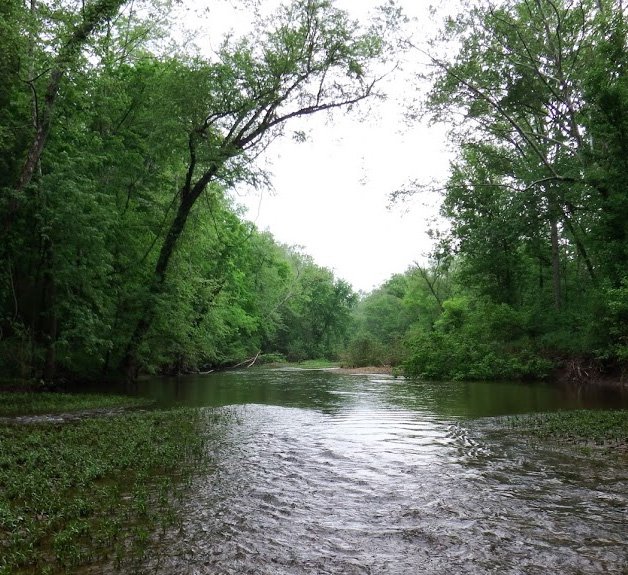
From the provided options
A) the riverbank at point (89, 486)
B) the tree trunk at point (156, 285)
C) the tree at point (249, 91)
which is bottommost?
the riverbank at point (89, 486)

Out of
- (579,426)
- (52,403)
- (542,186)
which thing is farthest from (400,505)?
(542,186)

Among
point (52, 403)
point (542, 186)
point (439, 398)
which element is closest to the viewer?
point (52, 403)

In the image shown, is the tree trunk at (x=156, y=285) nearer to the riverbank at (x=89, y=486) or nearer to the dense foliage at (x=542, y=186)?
the riverbank at (x=89, y=486)

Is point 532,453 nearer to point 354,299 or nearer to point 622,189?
point 622,189

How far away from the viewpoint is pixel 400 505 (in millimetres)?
5262

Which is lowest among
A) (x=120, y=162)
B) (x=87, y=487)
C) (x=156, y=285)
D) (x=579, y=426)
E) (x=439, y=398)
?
(x=439, y=398)

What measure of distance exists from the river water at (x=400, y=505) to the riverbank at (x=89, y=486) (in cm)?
35

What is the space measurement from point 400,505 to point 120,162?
20078 millimetres

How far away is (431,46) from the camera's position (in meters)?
23.0

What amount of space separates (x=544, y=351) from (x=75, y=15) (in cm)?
2417

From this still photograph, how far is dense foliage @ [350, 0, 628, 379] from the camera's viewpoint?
18.9 metres

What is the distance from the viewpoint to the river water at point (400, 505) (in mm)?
3887

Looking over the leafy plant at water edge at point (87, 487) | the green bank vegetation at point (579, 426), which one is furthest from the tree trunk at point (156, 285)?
the green bank vegetation at point (579, 426)

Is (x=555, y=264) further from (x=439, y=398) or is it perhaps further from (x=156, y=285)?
(x=156, y=285)
